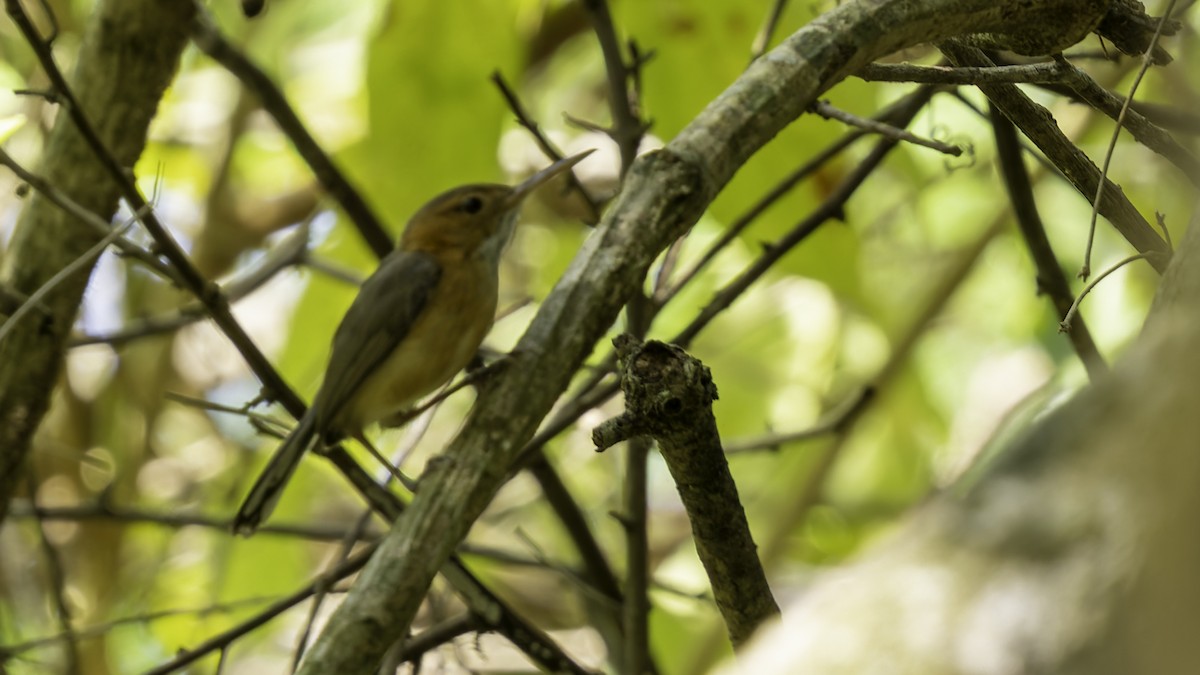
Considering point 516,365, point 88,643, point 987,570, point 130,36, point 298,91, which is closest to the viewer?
point 987,570

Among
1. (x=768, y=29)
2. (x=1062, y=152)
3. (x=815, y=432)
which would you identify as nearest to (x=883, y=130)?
(x=1062, y=152)

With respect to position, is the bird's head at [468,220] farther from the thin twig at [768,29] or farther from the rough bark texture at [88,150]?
the thin twig at [768,29]

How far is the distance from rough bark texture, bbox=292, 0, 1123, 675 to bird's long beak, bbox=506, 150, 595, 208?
1.38 m

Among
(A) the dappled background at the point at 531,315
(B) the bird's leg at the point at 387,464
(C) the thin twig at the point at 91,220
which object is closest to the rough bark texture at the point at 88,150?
(A) the dappled background at the point at 531,315

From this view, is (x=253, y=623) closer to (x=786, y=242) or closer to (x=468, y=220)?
(x=786, y=242)

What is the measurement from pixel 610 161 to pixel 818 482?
2.24m

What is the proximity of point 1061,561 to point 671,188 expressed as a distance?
3.67 ft

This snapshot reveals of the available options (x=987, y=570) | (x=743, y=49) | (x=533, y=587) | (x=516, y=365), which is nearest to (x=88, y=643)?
(x=533, y=587)

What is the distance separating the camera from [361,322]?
3.92m

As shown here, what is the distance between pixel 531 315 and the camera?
5863 millimetres

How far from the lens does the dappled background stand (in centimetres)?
335

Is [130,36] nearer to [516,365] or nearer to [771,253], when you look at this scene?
[771,253]

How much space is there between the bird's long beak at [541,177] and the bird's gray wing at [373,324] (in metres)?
0.46

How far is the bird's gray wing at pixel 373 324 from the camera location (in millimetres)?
3871
